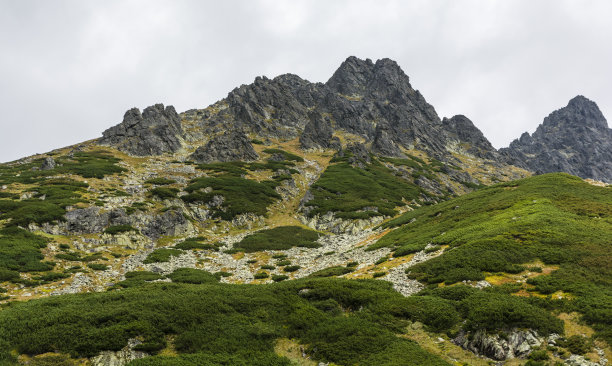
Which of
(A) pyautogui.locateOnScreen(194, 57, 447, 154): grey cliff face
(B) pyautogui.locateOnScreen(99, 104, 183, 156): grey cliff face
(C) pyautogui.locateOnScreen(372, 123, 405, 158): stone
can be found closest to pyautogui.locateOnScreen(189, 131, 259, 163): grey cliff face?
(B) pyautogui.locateOnScreen(99, 104, 183, 156): grey cliff face

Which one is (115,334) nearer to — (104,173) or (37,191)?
(37,191)

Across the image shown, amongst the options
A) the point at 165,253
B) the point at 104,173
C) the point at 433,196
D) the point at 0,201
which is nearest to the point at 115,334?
the point at 165,253

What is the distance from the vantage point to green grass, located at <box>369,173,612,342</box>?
1794 cm

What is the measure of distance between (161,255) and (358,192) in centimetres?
4959

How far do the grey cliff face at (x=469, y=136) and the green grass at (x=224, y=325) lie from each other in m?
169

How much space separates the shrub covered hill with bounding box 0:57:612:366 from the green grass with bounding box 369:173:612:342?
17 centimetres

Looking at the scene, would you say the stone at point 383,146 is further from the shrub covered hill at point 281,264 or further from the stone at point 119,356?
the stone at point 119,356

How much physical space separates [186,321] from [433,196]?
82.9 meters

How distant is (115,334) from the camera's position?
1509 cm

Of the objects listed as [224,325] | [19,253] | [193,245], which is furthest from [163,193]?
[224,325]

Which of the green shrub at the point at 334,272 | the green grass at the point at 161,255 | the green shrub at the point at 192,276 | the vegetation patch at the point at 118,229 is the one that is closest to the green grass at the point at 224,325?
the green shrub at the point at 334,272

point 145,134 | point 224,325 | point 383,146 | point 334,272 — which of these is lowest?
point 334,272

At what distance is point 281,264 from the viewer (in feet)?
131

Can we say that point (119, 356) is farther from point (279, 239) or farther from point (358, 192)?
point (358, 192)
